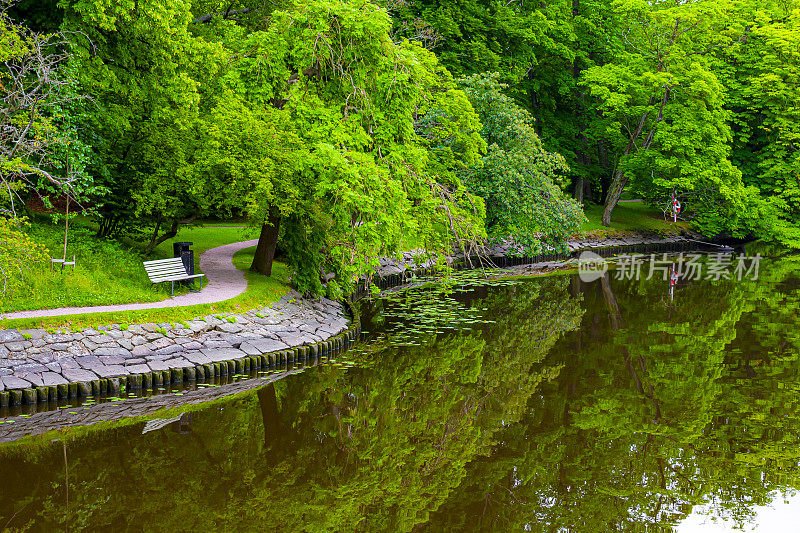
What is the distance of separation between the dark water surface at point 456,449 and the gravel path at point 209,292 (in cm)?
338

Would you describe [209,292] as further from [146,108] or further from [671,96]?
[671,96]

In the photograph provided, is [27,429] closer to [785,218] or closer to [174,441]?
[174,441]

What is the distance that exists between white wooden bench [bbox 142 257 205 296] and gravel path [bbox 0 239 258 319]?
0.42 m

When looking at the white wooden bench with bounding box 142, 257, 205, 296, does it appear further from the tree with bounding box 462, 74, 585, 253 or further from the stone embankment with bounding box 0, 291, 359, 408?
the tree with bounding box 462, 74, 585, 253

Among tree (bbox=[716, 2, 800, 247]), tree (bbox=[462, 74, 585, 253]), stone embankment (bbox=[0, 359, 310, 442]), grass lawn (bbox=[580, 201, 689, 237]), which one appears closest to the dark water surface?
stone embankment (bbox=[0, 359, 310, 442])

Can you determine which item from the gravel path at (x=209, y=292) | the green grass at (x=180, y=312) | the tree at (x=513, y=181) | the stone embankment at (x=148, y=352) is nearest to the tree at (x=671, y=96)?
the tree at (x=513, y=181)

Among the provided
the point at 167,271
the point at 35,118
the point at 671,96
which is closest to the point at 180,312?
the point at 167,271

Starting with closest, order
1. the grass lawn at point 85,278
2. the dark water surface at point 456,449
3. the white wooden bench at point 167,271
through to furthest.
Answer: the dark water surface at point 456,449 → the grass lawn at point 85,278 → the white wooden bench at point 167,271

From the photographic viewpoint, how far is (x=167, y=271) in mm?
15570

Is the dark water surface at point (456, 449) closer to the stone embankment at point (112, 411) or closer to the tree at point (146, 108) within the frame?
the stone embankment at point (112, 411)

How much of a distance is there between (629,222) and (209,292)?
100 ft

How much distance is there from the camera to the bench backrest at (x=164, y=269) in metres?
15.3

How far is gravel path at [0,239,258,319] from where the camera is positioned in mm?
13073

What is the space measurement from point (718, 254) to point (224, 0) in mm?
28350
